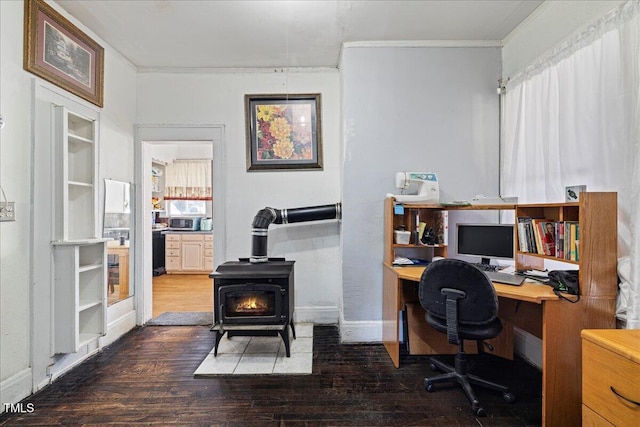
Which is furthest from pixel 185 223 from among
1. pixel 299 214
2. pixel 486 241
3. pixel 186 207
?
pixel 486 241

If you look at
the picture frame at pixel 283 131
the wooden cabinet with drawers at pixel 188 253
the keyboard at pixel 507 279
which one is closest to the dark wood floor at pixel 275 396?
the keyboard at pixel 507 279

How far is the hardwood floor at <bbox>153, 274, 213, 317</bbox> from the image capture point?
3948mm

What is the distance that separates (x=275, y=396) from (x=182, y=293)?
10.0 ft

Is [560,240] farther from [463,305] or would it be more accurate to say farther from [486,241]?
[463,305]

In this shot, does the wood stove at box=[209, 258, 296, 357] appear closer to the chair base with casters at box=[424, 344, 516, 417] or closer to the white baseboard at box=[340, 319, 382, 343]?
the white baseboard at box=[340, 319, 382, 343]

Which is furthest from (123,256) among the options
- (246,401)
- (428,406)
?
(428,406)

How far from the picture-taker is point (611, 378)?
1.28 metres

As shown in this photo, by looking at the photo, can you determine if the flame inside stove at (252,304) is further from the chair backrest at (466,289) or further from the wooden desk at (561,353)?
the wooden desk at (561,353)

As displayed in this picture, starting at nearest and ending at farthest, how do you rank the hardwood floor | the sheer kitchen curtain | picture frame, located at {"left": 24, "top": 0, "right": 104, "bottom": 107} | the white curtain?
the sheer kitchen curtain < picture frame, located at {"left": 24, "top": 0, "right": 104, "bottom": 107} < the hardwood floor < the white curtain

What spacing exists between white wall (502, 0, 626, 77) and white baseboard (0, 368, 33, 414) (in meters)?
4.34

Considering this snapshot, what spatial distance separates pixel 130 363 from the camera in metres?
2.55

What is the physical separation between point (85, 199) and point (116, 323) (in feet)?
4.27

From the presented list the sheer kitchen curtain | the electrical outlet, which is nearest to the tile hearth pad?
the electrical outlet

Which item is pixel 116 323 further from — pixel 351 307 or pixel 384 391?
pixel 384 391
